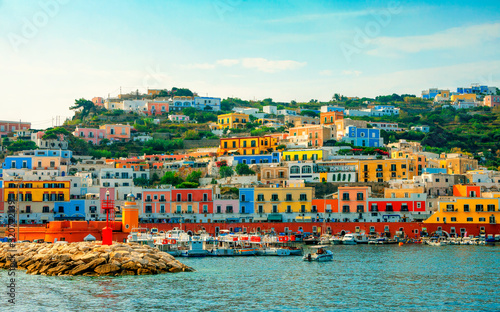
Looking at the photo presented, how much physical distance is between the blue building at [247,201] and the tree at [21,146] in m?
33.8

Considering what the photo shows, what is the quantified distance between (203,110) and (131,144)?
2766 centimetres

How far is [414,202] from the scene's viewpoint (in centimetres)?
6662

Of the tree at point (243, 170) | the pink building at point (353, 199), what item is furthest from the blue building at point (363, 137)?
the pink building at point (353, 199)

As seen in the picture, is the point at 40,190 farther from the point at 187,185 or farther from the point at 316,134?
the point at 316,134

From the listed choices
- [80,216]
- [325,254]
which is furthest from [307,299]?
[80,216]

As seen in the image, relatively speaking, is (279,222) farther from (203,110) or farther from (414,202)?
(203,110)

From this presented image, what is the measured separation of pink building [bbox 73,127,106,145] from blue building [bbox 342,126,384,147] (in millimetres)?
35057

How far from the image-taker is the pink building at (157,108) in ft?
390

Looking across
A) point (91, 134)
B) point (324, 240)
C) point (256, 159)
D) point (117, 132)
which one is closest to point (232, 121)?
point (117, 132)

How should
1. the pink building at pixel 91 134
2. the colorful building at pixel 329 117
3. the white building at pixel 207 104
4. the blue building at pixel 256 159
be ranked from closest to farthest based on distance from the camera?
the blue building at pixel 256 159
the pink building at pixel 91 134
the colorful building at pixel 329 117
the white building at pixel 207 104

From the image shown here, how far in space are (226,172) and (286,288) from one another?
1737 inches

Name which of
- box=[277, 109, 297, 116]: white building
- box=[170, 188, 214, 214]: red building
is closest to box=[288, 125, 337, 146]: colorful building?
box=[170, 188, 214, 214]: red building

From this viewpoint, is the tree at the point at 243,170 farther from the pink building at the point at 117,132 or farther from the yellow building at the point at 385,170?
Result: the pink building at the point at 117,132

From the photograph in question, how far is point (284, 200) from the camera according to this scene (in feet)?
224
